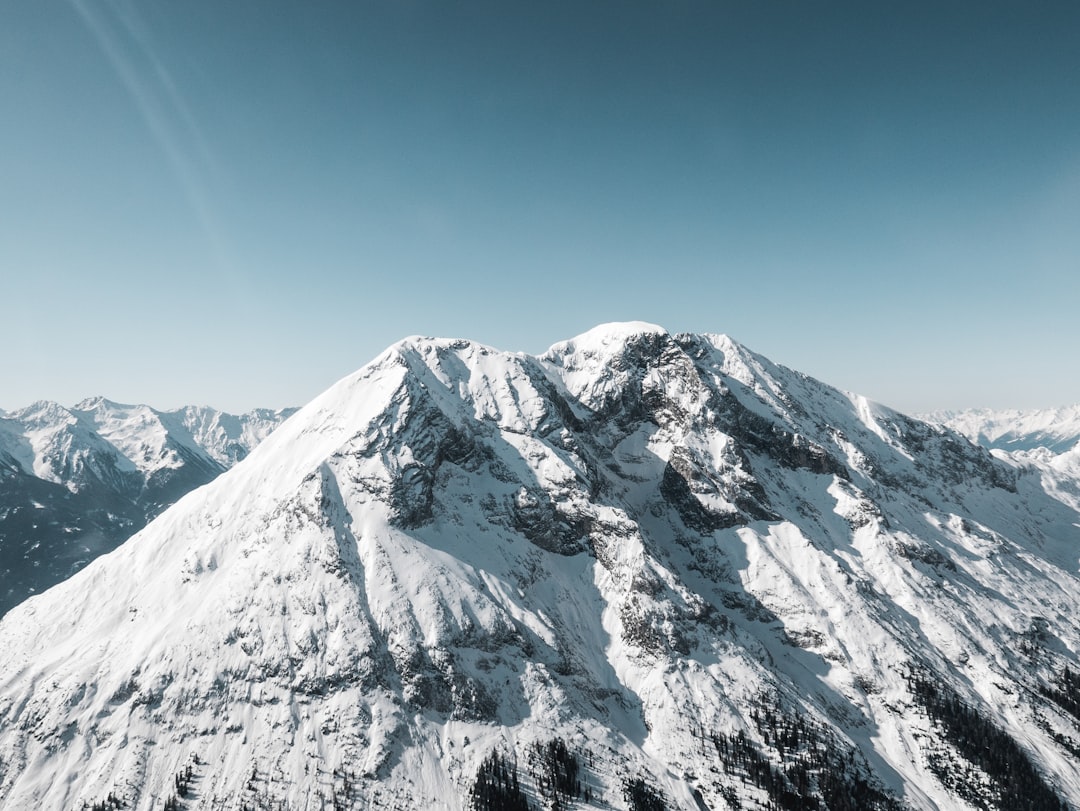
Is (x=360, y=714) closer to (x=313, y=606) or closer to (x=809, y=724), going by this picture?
(x=313, y=606)

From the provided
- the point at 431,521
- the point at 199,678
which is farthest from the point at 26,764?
the point at 431,521

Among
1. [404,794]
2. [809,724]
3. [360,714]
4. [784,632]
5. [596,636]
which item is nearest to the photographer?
[404,794]

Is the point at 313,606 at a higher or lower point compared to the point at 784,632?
higher

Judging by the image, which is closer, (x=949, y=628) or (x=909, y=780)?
(x=909, y=780)

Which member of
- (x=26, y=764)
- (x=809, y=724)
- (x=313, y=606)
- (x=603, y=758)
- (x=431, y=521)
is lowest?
(x=809, y=724)

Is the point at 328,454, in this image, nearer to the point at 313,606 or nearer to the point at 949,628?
the point at 313,606

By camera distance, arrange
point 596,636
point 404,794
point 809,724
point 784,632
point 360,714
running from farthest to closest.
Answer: point 784,632, point 596,636, point 809,724, point 360,714, point 404,794
